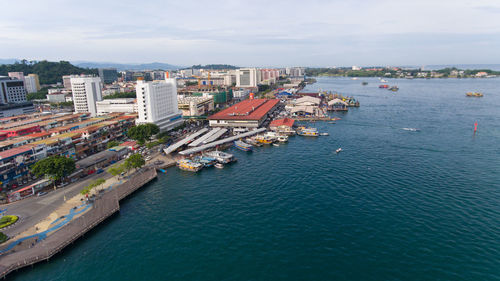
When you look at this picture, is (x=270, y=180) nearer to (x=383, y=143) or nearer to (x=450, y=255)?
(x=450, y=255)

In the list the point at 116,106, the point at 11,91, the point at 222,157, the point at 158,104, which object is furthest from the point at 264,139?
the point at 11,91

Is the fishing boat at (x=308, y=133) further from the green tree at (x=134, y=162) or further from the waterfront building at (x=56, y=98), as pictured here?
the waterfront building at (x=56, y=98)

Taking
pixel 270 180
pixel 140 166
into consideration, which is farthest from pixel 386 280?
pixel 140 166

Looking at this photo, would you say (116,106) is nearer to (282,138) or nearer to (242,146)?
Answer: (242,146)

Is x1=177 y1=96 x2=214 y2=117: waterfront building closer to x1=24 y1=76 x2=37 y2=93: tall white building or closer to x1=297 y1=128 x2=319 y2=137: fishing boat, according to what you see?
x1=297 y1=128 x2=319 y2=137: fishing boat

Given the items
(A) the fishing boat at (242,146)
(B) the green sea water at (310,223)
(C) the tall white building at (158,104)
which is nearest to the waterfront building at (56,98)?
(C) the tall white building at (158,104)

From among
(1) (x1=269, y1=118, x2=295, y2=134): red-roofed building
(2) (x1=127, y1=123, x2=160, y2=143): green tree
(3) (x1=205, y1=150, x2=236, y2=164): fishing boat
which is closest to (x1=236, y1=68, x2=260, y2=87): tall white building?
(1) (x1=269, y1=118, x2=295, y2=134): red-roofed building

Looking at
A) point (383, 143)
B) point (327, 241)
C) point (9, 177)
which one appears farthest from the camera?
point (383, 143)
